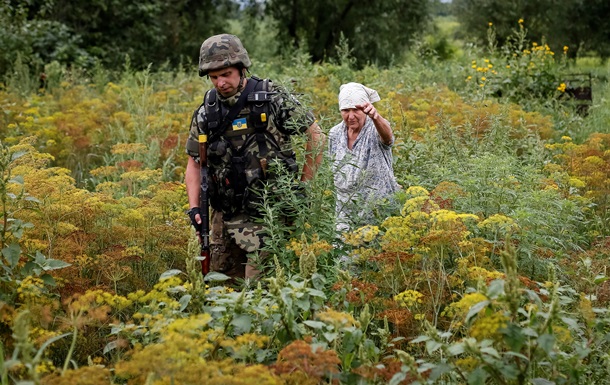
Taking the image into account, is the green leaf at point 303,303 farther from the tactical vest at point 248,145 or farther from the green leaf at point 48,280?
Answer: the tactical vest at point 248,145

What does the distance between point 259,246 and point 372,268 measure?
2.55 ft

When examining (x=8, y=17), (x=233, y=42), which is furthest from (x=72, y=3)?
(x=233, y=42)

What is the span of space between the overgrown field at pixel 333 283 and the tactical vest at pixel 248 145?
0.82ft

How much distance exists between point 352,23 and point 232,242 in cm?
2134

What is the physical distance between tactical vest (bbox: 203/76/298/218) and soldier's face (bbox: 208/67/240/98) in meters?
0.11

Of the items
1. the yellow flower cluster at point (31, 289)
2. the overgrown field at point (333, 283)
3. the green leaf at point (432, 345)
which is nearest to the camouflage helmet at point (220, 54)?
the overgrown field at point (333, 283)

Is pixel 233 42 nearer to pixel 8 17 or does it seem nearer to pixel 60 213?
pixel 60 213

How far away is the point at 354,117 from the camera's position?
539 centimetres

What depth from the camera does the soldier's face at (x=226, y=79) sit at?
186 inches

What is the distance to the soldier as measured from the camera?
4746 mm

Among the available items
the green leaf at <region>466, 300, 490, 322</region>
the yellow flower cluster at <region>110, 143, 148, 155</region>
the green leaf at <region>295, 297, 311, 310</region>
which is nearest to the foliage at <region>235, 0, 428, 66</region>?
the yellow flower cluster at <region>110, 143, 148, 155</region>

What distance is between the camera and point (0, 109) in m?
9.01

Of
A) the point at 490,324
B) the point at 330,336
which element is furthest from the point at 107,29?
the point at 490,324

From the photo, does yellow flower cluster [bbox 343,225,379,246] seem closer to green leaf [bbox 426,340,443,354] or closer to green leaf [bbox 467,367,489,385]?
Result: green leaf [bbox 426,340,443,354]
